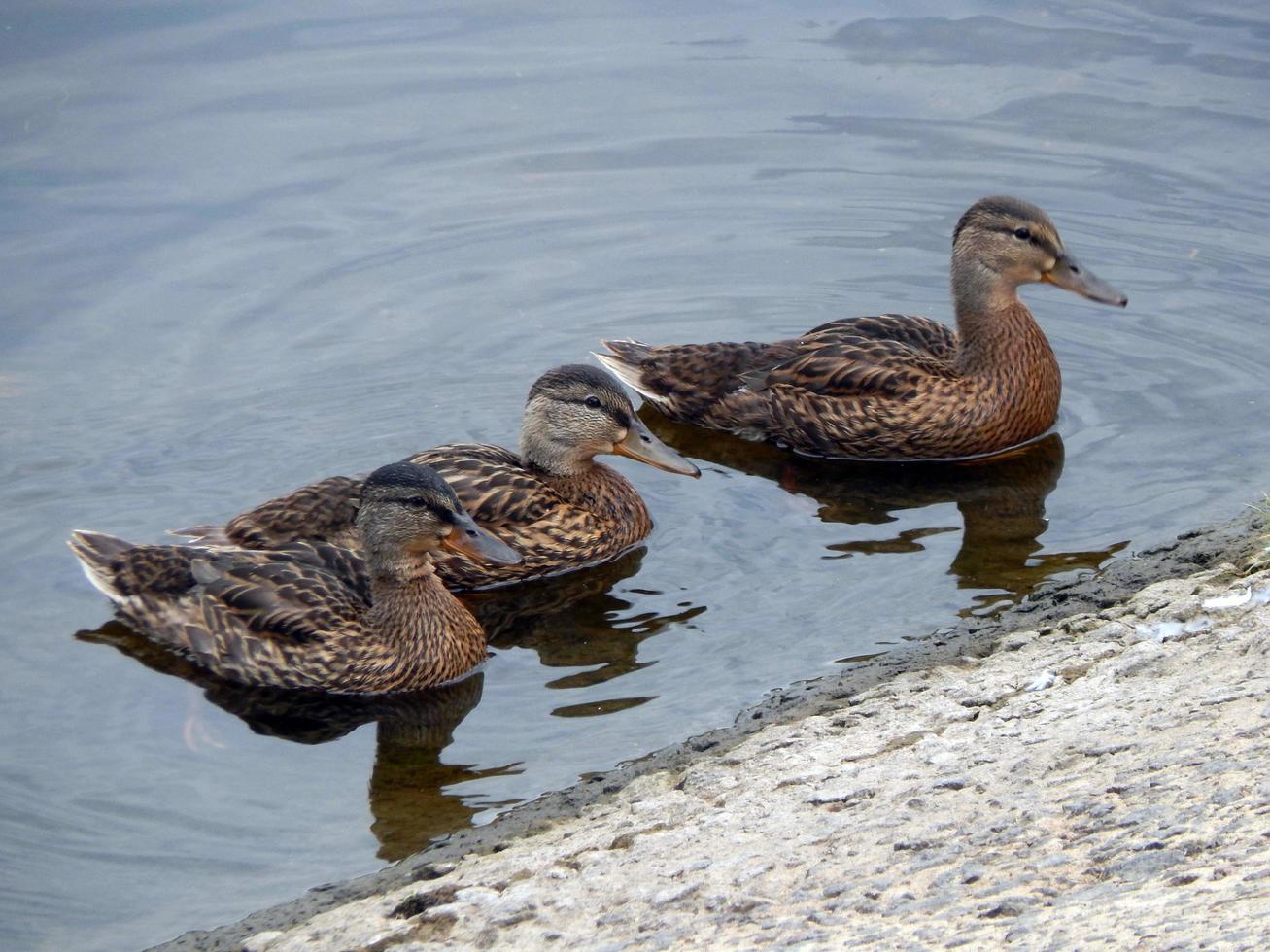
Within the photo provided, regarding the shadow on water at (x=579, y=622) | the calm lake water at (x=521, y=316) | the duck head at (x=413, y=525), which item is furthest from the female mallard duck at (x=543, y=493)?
the duck head at (x=413, y=525)

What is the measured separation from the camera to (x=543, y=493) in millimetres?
8602

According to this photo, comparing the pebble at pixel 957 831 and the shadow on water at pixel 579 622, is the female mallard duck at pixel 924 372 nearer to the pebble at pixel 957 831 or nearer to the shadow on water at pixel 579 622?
the shadow on water at pixel 579 622

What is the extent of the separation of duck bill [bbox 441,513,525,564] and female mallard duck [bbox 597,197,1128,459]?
2611 mm

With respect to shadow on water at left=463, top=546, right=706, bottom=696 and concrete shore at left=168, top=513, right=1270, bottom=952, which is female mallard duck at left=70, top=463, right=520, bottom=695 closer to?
shadow on water at left=463, top=546, right=706, bottom=696

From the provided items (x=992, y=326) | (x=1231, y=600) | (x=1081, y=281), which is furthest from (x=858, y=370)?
(x=1231, y=600)

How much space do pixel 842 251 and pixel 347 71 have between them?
4924mm

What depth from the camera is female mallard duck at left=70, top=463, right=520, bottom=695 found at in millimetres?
7504

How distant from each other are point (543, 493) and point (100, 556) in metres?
2.20

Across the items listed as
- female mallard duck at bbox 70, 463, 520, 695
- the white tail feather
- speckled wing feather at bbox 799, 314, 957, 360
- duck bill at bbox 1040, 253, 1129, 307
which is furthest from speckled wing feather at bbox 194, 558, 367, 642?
duck bill at bbox 1040, 253, 1129, 307

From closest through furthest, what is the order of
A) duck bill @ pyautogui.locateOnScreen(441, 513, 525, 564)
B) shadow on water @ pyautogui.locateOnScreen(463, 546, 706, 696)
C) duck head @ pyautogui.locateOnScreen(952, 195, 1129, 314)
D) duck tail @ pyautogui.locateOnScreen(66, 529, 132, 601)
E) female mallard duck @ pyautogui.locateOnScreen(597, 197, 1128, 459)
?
1. shadow on water @ pyautogui.locateOnScreen(463, 546, 706, 696)
2. duck bill @ pyautogui.locateOnScreen(441, 513, 525, 564)
3. duck tail @ pyautogui.locateOnScreen(66, 529, 132, 601)
4. female mallard duck @ pyautogui.locateOnScreen(597, 197, 1128, 459)
5. duck head @ pyautogui.locateOnScreen(952, 195, 1129, 314)

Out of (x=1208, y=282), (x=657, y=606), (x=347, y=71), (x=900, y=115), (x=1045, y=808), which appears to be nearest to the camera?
(x=1045, y=808)

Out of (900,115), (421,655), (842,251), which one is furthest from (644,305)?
(421,655)

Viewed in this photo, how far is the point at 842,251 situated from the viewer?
11.6 meters

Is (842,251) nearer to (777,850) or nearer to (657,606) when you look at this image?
(657,606)
